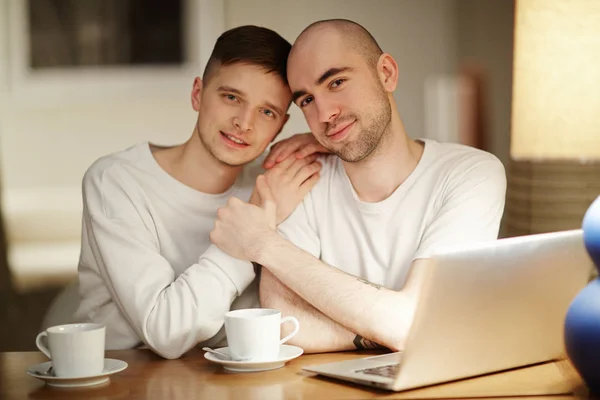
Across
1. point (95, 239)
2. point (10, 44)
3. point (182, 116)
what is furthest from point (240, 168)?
point (10, 44)

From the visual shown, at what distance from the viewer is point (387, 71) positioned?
5.65ft

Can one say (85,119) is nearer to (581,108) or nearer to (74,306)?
(74,306)

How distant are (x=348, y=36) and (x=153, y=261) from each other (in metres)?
0.59

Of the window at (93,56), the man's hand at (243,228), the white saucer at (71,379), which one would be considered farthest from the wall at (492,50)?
the white saucer at (71,379)

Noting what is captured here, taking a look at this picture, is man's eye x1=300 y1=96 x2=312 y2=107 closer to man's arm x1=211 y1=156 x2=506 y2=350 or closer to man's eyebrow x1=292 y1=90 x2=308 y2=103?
man's eyebrow x1=292 y1=90 x2=308 y2=103

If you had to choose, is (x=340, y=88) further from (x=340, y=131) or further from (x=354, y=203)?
(x=354, y=203)

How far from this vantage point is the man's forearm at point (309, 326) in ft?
4.89

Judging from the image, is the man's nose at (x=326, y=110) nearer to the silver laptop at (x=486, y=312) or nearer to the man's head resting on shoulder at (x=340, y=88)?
the man's head resting on shoulder at (x=340, y=88)

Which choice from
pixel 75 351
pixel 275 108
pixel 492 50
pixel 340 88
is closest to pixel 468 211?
pixel 340 88

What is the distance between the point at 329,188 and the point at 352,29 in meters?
0.33

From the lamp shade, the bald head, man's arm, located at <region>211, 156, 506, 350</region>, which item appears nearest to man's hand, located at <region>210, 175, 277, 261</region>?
man's arm, located at <region>211, 156, 506, 350</region>

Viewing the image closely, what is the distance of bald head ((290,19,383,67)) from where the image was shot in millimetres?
1673

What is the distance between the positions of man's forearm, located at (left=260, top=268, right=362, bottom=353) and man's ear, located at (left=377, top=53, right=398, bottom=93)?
462mm

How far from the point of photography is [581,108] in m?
1.61
